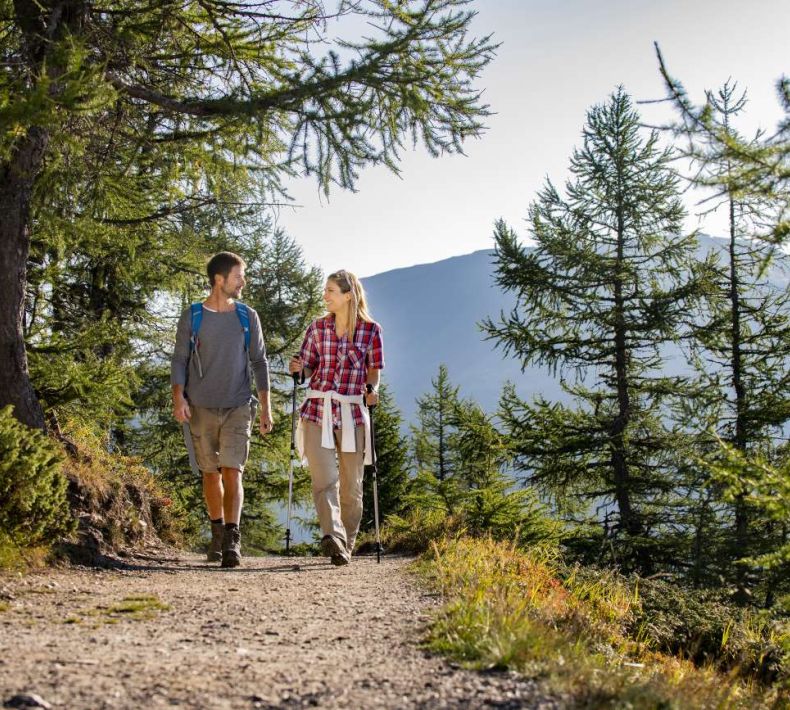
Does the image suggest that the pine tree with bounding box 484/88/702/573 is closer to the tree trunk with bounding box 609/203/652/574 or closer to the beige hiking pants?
the tree trunk with bounding box 609/203/652/574

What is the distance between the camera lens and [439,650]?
3.47 m

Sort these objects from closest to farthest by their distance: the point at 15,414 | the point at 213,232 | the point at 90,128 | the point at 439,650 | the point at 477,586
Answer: the point at 439,650 → the point at 477,586 → the point at 15,414 → the point at 90,128 → the point at 213,232

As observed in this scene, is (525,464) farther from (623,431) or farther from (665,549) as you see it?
(665,549)

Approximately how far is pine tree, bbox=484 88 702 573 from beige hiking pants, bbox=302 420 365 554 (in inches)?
380

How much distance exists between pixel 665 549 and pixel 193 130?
12.9 m

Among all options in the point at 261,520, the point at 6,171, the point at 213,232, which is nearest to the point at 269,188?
the point at 6,171

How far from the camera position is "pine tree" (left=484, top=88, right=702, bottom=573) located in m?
16.7

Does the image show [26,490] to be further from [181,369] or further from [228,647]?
[228,647]

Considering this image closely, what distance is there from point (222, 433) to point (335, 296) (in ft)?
4.95

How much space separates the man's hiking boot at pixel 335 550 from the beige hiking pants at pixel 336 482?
5cm

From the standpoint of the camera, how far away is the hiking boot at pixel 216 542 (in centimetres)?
701

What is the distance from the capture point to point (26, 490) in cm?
523

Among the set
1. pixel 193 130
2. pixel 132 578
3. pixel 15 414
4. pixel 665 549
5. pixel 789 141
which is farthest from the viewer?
pixel 665 549

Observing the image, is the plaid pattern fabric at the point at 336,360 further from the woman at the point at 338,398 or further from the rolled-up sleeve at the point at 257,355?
the rolled-up sleeve at the point at 257,355
